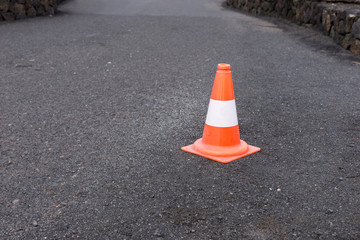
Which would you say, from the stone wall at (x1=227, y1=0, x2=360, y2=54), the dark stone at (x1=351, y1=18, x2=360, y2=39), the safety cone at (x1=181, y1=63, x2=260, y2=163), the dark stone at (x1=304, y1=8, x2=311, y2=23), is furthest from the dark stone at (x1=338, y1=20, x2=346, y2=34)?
the safety cone at (x1=181, y1=63, x2=260, y2=163)

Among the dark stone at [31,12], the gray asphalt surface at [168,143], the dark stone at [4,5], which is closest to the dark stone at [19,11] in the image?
the dark stone at [31,12]

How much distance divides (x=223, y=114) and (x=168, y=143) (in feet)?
1.97

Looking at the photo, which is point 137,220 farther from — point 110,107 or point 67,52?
point 67,52

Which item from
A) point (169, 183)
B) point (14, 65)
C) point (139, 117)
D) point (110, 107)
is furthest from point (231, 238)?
point (14, 65)

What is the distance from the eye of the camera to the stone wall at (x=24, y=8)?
11.0 m

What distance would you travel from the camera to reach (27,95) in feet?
17.2

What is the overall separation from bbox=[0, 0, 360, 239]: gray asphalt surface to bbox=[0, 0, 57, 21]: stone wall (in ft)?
10.1

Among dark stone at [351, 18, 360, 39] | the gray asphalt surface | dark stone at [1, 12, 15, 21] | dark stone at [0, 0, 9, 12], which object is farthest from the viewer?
dark stone at [1, 12, 15, 21]

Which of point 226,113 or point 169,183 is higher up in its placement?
point 226,113

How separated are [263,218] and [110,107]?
8.88 ft

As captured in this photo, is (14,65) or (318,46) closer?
(14,65)

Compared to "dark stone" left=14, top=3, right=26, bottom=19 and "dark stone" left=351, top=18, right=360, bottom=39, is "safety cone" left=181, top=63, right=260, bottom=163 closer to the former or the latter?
"dark stone" left=351, top=18, right=360, bottom=39

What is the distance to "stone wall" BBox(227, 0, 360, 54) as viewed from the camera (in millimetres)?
7977

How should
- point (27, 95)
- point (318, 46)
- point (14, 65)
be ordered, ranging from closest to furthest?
point (27, 95) < point (14, 65) < point (318, 46)
